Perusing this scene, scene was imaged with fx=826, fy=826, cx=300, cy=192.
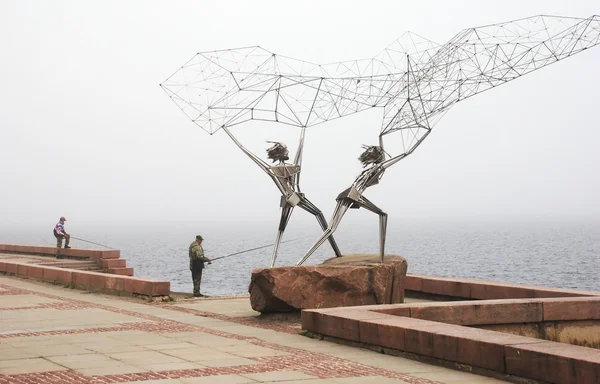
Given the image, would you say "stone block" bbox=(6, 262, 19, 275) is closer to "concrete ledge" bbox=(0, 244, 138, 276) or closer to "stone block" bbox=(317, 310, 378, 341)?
"concrete ledge" bbox=(0, 244, 138, 276)

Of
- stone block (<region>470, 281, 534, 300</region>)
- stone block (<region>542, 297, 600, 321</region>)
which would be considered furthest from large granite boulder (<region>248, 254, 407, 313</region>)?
stone block (<region>470, 281, 534, 300</region>)

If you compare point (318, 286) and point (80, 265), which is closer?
point (318, 286)

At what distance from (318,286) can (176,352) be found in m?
4.47

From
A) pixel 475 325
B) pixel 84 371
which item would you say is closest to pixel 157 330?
pixel 84 371

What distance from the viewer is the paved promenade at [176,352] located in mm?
8938

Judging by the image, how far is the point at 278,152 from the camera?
16.7 metres

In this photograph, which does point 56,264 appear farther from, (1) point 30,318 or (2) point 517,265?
(2) point 517,265

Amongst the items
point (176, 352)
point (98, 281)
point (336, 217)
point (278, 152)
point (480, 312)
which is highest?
point (278, 152)

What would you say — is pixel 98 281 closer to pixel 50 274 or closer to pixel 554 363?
pixel 50 274

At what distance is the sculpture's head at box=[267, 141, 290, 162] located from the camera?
54.7 ft

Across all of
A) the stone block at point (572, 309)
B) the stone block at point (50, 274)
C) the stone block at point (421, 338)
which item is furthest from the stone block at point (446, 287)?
the stone block at point (50, 274)

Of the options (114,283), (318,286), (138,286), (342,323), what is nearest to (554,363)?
(342,323)

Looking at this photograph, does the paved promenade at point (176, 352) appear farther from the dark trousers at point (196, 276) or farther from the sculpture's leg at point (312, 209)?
the dark trousers at point (196, 276)

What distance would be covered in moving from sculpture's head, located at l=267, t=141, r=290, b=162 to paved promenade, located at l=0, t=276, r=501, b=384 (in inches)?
124
